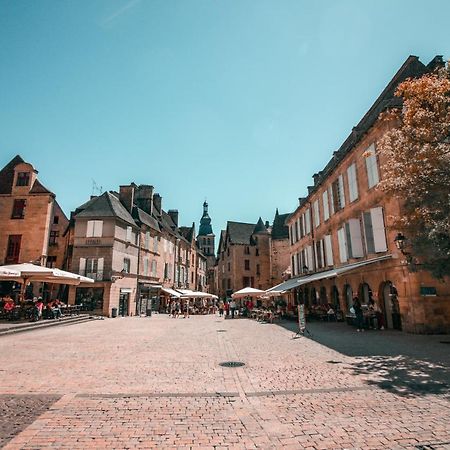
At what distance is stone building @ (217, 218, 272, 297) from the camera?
47594 millimetres

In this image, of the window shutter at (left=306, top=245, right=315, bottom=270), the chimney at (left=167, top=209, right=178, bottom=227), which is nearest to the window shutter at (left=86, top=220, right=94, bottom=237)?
the window shutter at (left=306, top=245, right=315, bottom=270)

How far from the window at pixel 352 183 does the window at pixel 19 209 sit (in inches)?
951

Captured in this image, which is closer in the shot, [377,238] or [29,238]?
[377,238]

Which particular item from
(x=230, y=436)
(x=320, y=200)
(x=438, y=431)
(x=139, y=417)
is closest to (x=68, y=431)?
(x=139, y=417)

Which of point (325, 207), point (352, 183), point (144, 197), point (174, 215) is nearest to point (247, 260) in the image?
point (174, 215)

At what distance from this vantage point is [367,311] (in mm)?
14320

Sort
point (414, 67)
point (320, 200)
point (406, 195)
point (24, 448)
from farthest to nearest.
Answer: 1. point (320, 200)
2. point (414, 67)
3. point (406, 195)
4. point (24, 448)

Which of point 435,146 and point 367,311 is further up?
point 435,146

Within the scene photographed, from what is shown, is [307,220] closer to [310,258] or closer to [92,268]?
[310,258]

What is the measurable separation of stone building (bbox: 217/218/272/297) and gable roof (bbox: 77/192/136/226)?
71.7 feet

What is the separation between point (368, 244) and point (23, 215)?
985 inches

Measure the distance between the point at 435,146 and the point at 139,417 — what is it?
10232mm

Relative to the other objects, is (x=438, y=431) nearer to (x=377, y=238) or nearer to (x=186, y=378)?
(x=186, y=378)

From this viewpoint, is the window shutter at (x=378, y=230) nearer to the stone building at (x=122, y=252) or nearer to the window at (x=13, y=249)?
the stone building at (x=122, y=252)
